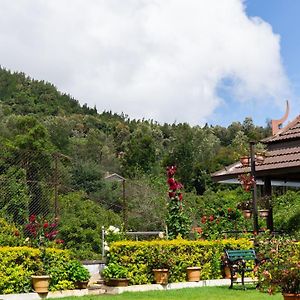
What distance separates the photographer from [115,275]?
39.6 ft

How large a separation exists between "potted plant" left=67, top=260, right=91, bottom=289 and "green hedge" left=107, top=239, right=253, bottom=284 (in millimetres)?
892

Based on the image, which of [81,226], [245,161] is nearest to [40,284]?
[245,161]

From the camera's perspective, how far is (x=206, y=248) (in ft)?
43.8

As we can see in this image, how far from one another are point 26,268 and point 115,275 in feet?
6.24

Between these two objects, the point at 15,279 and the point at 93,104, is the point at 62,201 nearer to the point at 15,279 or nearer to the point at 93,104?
the point at 15,279

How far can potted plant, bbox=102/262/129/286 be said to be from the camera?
12.0m

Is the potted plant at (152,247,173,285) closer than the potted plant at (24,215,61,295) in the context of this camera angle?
No

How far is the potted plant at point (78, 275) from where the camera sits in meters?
11.6

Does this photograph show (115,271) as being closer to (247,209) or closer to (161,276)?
(161,276)

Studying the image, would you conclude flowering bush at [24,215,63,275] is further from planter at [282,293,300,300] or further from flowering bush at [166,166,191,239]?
planter at [282,293,300,300]

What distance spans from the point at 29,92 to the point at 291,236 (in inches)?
1923

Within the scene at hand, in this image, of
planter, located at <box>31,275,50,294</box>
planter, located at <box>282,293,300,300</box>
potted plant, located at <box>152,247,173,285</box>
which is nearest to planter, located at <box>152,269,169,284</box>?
potted plant, located at <box>152,247,173,285</box>

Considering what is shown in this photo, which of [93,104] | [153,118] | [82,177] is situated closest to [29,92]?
[93,104]

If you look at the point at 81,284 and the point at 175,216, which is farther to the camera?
the point at 175,216
